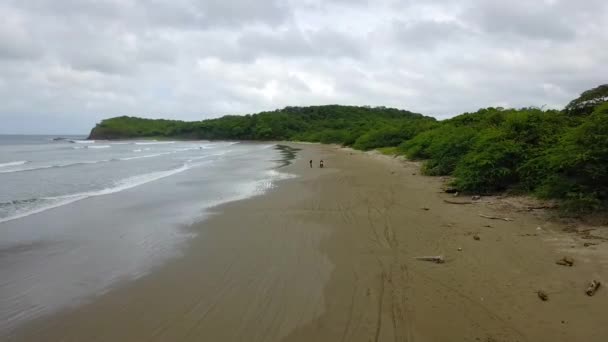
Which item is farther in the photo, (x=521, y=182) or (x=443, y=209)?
(x=521, y=182)

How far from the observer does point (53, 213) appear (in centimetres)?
1158

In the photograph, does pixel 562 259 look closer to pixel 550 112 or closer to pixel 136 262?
pixel 136 262

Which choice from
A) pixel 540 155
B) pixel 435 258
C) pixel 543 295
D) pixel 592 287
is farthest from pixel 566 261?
pixel 540 155

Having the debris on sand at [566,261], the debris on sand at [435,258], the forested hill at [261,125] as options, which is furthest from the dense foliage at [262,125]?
the debris on sand at [566,261]

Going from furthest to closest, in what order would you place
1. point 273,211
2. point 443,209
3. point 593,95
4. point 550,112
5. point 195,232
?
point 550,112 < point 593,95 < point 273,211 < point 443,209 < point 195,232

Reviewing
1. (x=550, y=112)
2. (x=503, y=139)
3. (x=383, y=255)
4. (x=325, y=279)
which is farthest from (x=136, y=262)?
(x=550, y=112)

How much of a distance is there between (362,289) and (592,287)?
316 centimetres

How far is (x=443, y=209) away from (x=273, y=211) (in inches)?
201

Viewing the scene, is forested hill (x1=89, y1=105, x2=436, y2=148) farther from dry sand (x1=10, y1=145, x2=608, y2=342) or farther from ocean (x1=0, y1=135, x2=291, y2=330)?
dry sand (x1=10, y1=145, x2=608, y2=342)

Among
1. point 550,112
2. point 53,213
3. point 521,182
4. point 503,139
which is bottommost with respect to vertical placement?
point 53,213

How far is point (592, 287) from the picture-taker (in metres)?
5.08

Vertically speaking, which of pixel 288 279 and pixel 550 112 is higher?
pixel 550 112

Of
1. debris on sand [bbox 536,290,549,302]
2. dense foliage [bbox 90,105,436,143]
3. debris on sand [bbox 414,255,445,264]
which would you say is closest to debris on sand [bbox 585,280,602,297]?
debris on sand [bbox 536,290,549,302]

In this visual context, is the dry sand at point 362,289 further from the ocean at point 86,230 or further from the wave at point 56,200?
the wave at point 56,200
